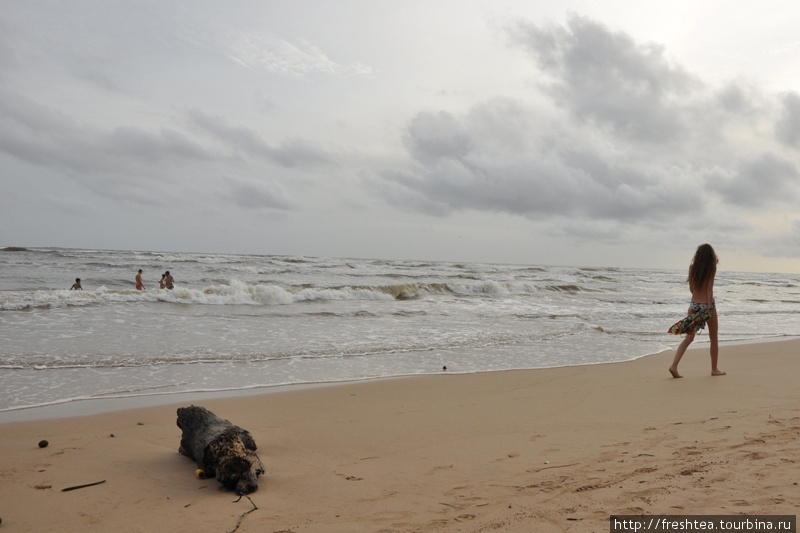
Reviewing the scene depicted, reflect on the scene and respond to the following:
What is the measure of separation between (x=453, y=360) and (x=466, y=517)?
656cm

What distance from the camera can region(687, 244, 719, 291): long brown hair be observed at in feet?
24.5

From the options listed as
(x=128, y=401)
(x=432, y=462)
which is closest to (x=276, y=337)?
(x=128, y=401)

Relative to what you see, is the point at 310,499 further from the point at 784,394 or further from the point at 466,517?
the point at 784,394

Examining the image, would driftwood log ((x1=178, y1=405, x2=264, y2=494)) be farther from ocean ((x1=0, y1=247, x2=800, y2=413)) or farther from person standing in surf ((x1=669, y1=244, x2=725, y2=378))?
person standing in surf ((x1=669, y1=244, x2=725, y2=378))

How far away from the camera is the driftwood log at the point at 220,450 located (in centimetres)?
353

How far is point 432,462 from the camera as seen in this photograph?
13.4 ft

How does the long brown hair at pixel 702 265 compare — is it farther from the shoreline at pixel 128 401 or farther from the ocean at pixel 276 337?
the shoreline at pixel 128 401

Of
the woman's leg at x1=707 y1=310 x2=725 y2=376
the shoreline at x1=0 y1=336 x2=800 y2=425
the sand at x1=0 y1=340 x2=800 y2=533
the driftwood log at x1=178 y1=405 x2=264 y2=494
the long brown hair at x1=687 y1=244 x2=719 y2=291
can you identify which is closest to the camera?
the sand at x1=0 y1=340 x2=800 y2=533

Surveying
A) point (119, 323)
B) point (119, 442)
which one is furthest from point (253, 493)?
point (119, 323)

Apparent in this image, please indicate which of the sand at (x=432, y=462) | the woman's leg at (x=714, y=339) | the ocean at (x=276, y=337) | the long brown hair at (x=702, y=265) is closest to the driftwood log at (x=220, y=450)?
the sand at (x=432, y=462)

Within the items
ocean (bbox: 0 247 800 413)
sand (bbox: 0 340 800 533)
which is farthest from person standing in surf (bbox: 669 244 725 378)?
ocean (bbox: 0 247 800 413)

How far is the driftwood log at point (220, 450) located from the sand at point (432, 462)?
0.10 meters

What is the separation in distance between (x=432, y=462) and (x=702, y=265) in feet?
18.5

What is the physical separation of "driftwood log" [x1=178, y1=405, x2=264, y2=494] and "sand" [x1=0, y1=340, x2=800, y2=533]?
10cm
